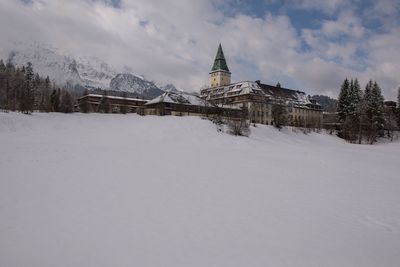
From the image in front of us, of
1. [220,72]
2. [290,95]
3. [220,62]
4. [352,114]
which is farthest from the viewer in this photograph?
[220,62]

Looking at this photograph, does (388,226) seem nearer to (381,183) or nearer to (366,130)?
(381,183)

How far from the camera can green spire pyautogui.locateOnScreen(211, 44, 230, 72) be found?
4648 inches

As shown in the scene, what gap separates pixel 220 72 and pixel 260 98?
3752 centimetres

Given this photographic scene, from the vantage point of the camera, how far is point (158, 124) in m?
44.1

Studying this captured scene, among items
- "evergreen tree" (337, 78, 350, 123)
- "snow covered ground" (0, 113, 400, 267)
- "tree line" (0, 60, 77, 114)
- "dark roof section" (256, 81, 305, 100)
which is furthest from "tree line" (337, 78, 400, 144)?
"tree line" (0, 60, 77, 114)

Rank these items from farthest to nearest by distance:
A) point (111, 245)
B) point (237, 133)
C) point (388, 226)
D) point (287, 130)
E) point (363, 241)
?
Answer: point (287, 130), point (237, 133), point (388, 226), point (363, 241), point (111, 245)

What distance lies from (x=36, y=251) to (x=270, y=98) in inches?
3380

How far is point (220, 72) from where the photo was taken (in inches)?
4589

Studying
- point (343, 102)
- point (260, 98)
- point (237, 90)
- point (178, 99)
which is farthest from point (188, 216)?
point (237, 90)

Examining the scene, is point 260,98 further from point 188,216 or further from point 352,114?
point 188,216

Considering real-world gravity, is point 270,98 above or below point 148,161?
above

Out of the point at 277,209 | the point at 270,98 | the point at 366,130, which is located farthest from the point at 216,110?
the point at 277,209

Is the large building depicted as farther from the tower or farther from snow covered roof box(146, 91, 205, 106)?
snow covered roof box(146, 91, 205, 106)

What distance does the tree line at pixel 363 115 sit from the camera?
62688 millimetres
